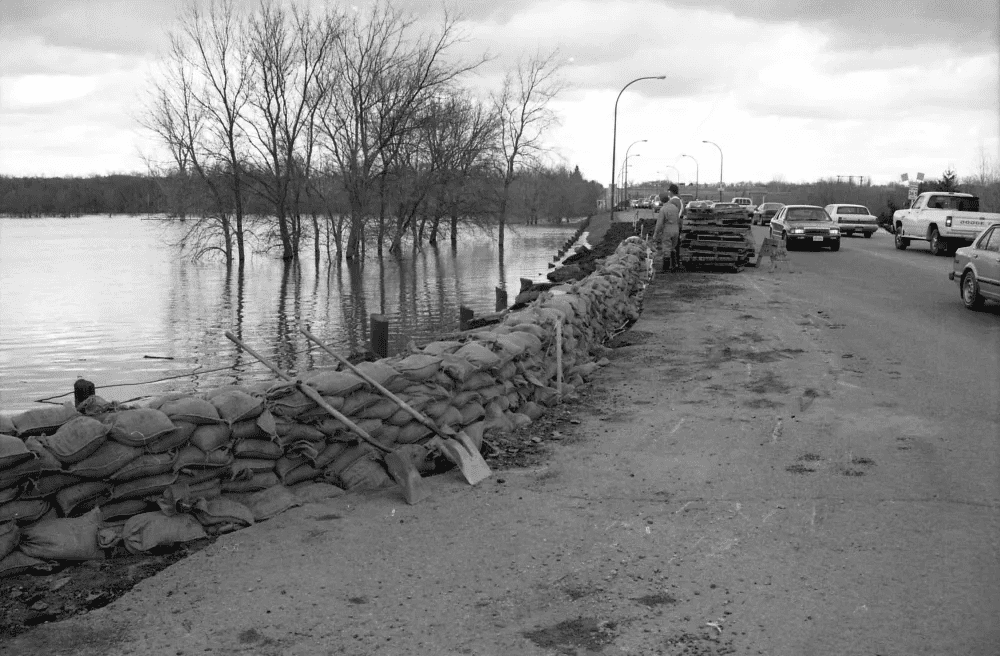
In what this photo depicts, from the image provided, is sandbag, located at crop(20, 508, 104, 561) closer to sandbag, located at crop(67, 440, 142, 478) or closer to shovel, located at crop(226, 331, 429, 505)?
sandbag, located at crop(67, 440, 142, 478)

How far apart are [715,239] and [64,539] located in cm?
1987

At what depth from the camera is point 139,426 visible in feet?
16.2

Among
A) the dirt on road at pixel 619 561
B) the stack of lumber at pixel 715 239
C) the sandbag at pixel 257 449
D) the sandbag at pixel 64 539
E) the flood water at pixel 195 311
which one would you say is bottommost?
the flood water at pixel 195 311

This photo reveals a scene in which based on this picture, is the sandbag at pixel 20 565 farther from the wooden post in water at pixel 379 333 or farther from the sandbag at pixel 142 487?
the wooden post in water at pixel 379 333

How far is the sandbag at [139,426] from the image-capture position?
488 cm

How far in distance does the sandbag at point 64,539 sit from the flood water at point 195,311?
9.35ft

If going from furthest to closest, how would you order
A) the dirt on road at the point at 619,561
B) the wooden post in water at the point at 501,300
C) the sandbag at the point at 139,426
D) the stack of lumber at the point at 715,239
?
the stack of lumber at the point at 715,239
the wooden post in water at the point at 501,300
the sandbag at the point at 139,426
the dirt on road at the point at 619,561

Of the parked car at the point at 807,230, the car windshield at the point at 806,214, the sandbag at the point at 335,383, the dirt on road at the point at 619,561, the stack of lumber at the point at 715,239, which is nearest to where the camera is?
the dirt on road at the point at 619,561

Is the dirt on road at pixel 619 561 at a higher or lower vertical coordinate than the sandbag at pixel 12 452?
lower

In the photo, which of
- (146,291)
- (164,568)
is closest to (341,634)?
(164,568)

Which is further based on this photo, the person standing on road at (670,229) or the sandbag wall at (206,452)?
the person standing on road at (670,229)

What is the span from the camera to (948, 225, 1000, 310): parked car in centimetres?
1445

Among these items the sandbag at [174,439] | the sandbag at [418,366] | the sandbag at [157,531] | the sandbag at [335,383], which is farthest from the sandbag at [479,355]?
the sandbag at [157,531]

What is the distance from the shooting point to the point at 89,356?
1736 centimetres
